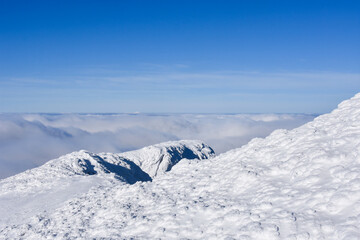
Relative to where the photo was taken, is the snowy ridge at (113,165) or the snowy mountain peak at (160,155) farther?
the snowy mountain peak at (160,155)

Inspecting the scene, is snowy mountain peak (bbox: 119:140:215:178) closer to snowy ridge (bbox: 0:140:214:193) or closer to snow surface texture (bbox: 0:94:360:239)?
snowy ridge (bbox: 0:140:214:193)

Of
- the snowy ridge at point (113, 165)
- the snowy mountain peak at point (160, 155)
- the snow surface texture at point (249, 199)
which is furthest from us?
the snowy mountain peak at point (160, 155)

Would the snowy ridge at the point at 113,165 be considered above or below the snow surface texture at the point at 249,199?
below

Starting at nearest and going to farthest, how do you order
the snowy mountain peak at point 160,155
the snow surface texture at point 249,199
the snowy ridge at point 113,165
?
1. the snow surface texture at point 249,199
2. the snowy ridge at point 113,165
3. the snowy mountain peak at point 160,155

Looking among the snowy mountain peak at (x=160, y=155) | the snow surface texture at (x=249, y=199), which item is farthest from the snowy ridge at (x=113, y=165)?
the snow surface texture at (x=249, y=199)

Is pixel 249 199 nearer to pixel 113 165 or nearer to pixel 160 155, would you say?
pixel 113 165

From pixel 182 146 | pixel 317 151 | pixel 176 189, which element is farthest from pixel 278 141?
pixel 182 146

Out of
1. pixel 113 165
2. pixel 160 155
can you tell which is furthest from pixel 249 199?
pixel 160 155

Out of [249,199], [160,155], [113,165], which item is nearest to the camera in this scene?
[249,199]

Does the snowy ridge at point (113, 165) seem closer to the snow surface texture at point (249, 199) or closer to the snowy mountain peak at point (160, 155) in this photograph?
the snowy mountain peak at point (160, 155)
